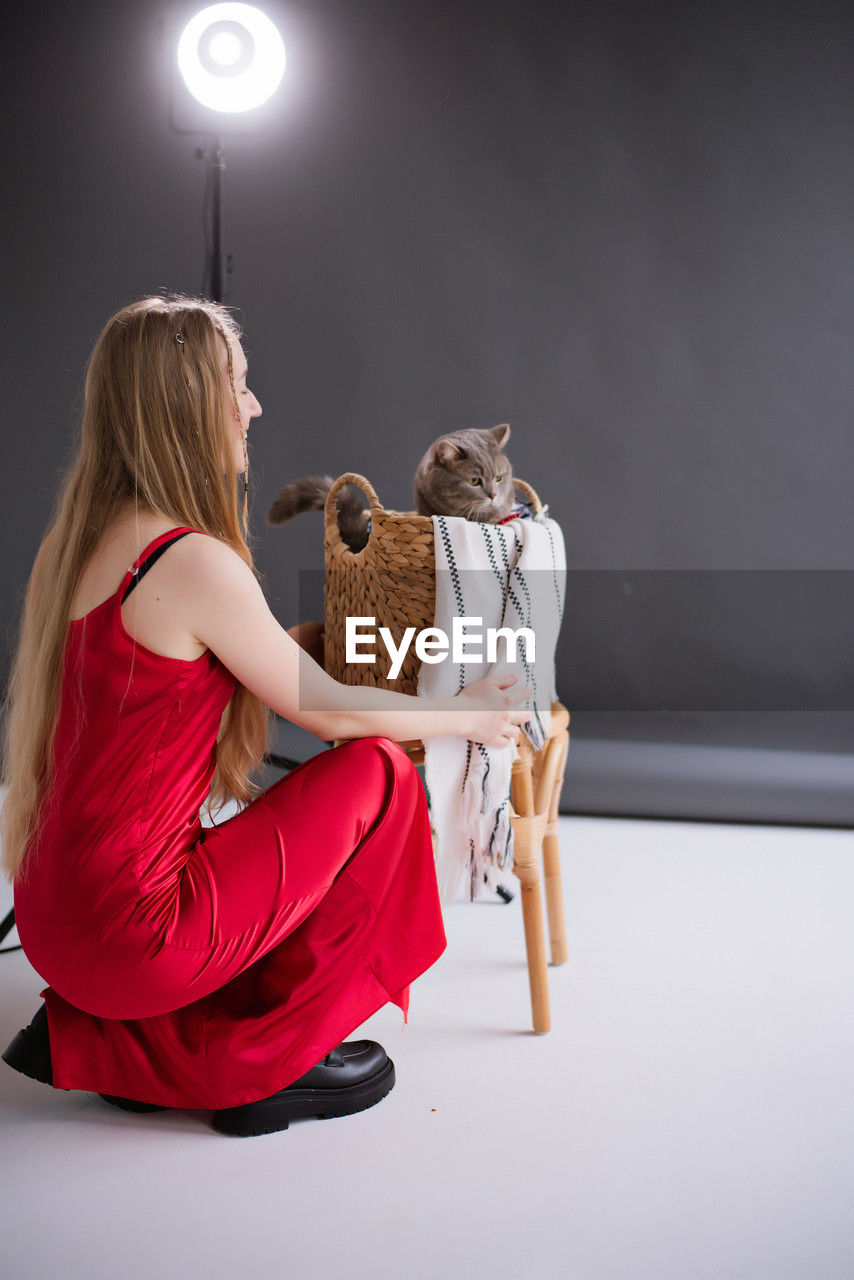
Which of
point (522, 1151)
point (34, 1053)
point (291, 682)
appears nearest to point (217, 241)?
point (291, 682)

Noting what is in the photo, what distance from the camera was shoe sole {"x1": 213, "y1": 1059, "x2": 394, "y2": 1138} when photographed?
1112 mm

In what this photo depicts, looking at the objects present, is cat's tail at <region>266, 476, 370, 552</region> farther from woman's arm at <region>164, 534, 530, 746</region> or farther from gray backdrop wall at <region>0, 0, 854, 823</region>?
gray backdrop wall at <region>0, 0, 854, 823</region>

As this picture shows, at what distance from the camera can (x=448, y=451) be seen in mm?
1626

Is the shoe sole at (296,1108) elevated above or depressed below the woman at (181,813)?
below

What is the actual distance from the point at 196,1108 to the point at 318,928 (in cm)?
26

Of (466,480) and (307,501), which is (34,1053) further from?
(466,480)

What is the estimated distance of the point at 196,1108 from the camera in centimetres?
116

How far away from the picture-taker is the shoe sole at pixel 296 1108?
3.65ft

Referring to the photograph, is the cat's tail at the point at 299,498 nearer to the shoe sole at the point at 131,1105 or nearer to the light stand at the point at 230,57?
the shoe sole at the point at 131,1105

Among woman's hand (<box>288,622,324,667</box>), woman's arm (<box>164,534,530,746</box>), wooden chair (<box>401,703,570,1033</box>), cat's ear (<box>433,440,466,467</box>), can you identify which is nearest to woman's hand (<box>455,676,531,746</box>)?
woman's arm (<box>164,534,530,746</box>)

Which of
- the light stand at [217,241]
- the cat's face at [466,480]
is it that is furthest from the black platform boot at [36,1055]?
the light stand at [217,241]

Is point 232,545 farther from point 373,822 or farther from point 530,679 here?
point 530,679

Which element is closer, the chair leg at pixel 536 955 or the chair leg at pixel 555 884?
the chair leg at pixel 536 955

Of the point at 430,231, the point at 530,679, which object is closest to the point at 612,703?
the point at 430,231
